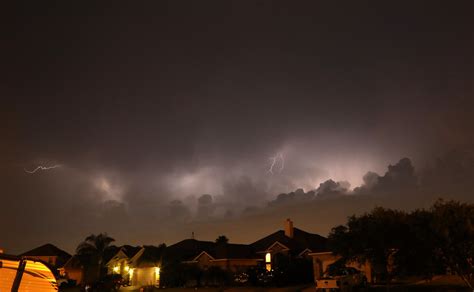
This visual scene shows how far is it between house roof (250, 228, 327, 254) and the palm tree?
73.3 ft

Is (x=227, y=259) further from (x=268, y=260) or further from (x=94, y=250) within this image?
(x=94, y=250)

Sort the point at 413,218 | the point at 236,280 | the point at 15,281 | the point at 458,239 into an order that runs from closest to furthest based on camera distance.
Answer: the point at 15,281 → the point at 458,239 → the point at 413,218 → the point at 236,280

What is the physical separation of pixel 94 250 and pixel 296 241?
30151mm

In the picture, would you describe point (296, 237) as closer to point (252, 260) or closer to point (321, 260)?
point (252, 260)

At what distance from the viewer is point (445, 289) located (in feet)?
97.2

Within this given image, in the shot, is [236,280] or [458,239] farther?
[236,280]

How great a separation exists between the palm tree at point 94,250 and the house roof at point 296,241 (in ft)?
73.3

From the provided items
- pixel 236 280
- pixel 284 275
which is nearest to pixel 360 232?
pixel 284 275

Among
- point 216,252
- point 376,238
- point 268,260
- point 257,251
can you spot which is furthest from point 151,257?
Result: point 376,238

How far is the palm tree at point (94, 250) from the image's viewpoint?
64500mm

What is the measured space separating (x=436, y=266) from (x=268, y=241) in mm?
35855

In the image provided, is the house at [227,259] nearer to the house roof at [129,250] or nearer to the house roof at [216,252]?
the house roof at [216,252]

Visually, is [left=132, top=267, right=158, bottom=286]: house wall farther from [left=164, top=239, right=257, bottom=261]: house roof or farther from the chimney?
the chimney

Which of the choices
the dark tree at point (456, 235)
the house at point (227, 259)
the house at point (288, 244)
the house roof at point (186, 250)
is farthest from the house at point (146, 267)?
the dark tree at point (456, 235)
